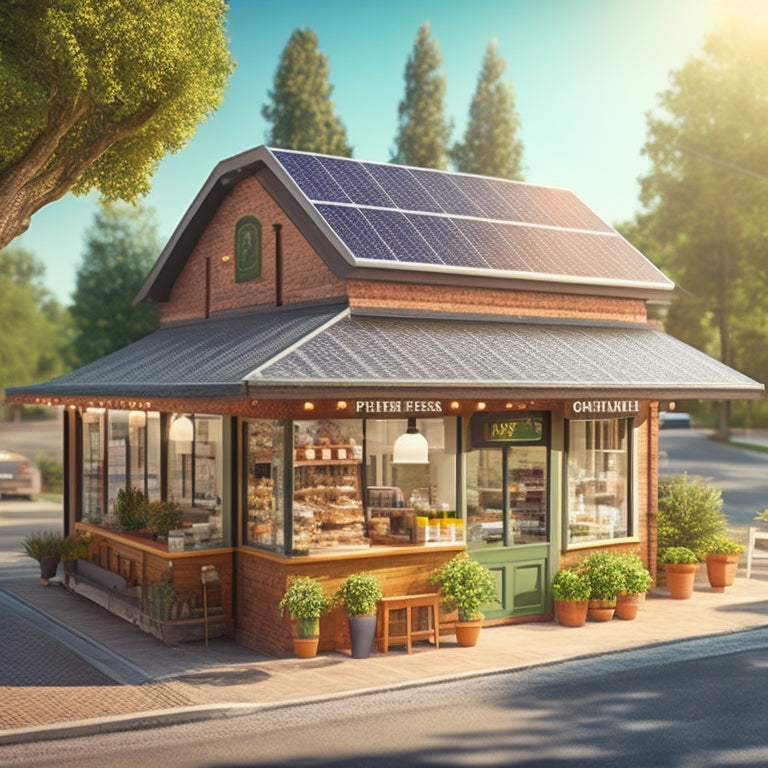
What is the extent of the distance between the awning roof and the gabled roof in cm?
80

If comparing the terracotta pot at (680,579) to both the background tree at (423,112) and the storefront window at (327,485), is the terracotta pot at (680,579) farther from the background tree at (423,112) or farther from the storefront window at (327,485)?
the background tree at (423,112)

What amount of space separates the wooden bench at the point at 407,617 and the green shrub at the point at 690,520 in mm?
6219

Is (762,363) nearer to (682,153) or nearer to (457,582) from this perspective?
(682,153)

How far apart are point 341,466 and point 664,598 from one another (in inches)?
270

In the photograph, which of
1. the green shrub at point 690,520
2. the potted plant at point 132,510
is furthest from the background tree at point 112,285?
the green shrub at point 690,520

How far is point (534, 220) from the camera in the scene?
2027cm

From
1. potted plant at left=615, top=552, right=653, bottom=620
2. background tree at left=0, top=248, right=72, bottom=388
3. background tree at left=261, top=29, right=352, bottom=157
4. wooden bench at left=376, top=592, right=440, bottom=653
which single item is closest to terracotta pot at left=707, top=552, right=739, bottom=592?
potted plant at left=615, top=552, right=653, bottom=620

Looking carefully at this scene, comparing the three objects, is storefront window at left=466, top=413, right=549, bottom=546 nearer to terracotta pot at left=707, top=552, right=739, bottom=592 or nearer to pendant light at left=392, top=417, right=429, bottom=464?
pendant light at left=392, top=417, right=429, bottom=464

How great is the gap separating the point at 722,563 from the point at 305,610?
340 inches

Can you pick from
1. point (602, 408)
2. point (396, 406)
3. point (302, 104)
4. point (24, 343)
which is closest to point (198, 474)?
point (396, 406)

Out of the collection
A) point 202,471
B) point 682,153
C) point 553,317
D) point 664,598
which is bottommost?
point 664,598

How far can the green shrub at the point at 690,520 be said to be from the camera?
19.4 meters

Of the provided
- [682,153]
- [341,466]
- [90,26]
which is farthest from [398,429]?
[682,153]

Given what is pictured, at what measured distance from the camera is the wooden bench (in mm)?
14539
